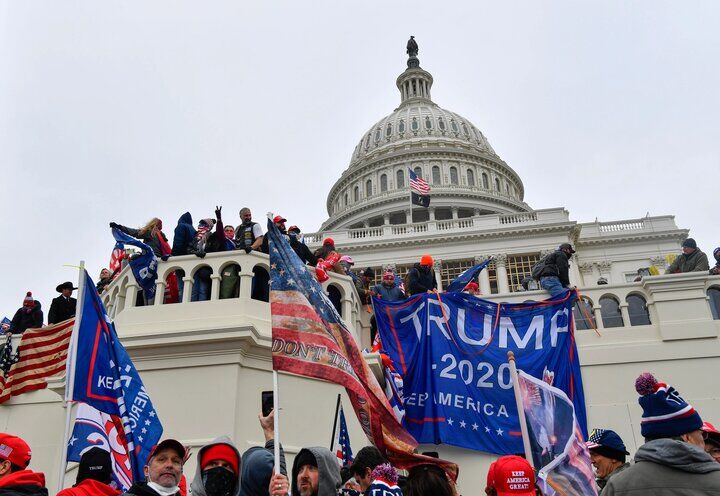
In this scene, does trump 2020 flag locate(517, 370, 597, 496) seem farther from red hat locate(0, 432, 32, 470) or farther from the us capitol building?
red hat locate(0, 432, 32, 470)

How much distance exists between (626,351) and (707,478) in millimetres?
7509

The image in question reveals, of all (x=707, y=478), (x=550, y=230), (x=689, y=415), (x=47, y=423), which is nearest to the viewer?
(x=707, y=478)

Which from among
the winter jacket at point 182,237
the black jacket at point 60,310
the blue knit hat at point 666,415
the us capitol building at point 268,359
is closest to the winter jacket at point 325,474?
the blue knit hat at point 666,415

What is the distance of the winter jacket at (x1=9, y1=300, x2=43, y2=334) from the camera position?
12758 millimetres

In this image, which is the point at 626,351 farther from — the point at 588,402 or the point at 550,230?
the point at 550,230

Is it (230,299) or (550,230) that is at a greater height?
(550,230)

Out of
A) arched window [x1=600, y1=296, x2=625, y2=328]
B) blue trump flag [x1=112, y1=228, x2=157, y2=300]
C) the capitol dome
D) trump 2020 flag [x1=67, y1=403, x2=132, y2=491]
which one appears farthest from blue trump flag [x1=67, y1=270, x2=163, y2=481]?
the capitol dome

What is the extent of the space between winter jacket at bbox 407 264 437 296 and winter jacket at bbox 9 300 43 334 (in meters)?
7.71

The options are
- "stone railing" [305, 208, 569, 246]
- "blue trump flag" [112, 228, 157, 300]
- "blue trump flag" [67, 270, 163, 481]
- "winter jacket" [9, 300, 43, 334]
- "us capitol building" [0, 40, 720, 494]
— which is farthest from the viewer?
"stone railing" [305, 208, 569, 246]

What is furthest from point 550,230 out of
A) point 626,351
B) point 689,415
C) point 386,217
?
point 689,415

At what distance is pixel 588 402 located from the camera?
9.66 m

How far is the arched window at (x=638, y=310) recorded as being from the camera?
34.3 ft

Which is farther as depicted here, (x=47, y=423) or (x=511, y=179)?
(x=511, y=179)

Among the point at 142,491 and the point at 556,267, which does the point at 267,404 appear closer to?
the point at 142,491
